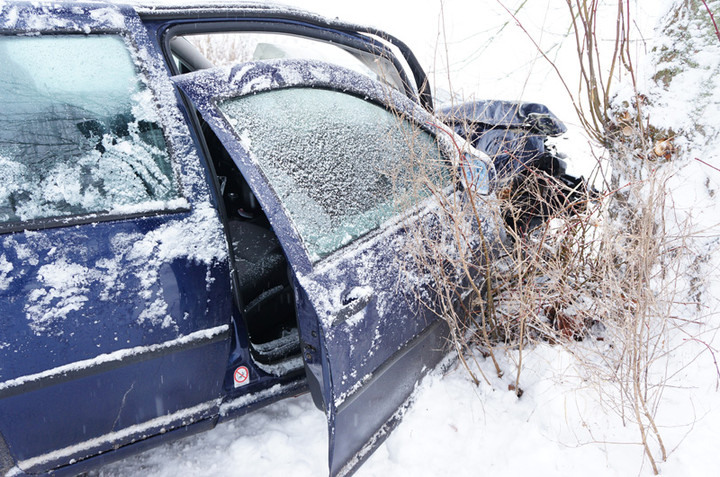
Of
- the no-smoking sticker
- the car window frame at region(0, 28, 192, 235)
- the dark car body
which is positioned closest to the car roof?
the dark car body

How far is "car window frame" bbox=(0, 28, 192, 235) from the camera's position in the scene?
142 cm

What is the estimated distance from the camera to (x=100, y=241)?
4.91 ft

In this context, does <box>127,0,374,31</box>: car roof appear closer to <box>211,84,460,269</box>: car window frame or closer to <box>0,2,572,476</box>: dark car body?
<box>0,2,572,476</box>: dark car body

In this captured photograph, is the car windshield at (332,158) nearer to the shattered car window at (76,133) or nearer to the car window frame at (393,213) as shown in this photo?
the car window frame at (393,213)

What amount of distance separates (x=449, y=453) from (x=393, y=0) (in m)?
21.6

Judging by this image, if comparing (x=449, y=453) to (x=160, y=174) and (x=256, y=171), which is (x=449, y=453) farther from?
(x=160, y=174)

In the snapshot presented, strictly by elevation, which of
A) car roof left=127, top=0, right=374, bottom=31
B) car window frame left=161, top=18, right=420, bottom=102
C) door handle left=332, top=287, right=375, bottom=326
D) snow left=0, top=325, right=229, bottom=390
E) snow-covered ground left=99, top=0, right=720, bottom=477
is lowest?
snow-covered ground left=99, top=0, right=720, bottom=477

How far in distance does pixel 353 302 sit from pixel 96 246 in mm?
884

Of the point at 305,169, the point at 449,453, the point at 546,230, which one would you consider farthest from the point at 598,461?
the point at 305,169

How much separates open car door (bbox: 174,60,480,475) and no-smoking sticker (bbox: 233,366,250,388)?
0.98 feet

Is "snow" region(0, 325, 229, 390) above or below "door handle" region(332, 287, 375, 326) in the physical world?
below

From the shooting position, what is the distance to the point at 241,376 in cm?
189

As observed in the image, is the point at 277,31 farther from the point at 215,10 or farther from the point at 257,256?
the point at 257,256

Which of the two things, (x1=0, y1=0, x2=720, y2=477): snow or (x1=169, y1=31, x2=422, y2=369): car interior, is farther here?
(x1=169, y1=31, x2=422, y2=369): car interior
